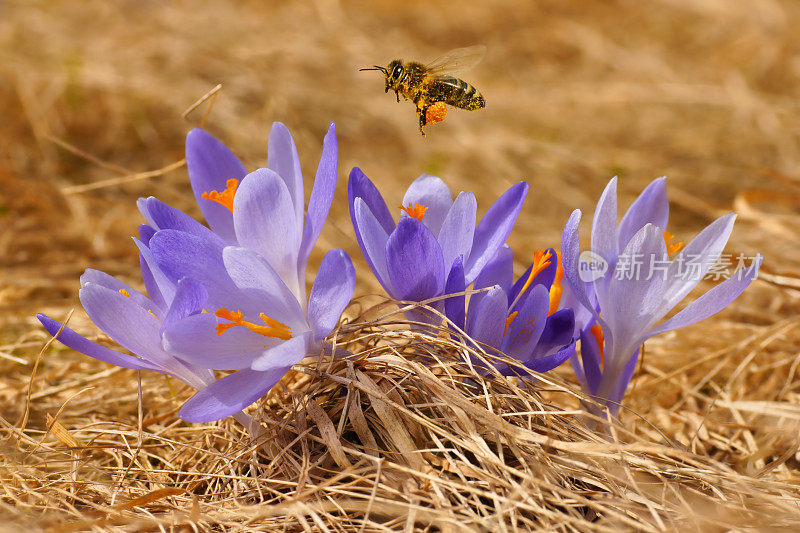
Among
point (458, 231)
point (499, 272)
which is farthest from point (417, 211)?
point (499, 272)

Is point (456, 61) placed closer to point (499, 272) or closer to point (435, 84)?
point (435, 84)

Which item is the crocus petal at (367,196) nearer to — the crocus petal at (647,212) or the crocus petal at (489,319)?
the crocus petal at (489,319)

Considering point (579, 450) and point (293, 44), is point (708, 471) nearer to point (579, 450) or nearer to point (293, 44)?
point (579, 450)

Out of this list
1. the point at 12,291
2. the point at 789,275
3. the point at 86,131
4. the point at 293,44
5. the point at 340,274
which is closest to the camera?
the point at 340,274

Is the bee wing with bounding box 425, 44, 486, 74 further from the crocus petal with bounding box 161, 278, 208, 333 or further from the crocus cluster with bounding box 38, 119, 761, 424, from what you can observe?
the crocus petal with bounding box 161, 278, 208, 333

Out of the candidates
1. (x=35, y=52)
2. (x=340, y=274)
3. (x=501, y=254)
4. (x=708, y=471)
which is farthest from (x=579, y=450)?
(x=35, y=52)

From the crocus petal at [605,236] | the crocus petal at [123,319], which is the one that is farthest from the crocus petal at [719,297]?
the crocus petal at [123,319]
